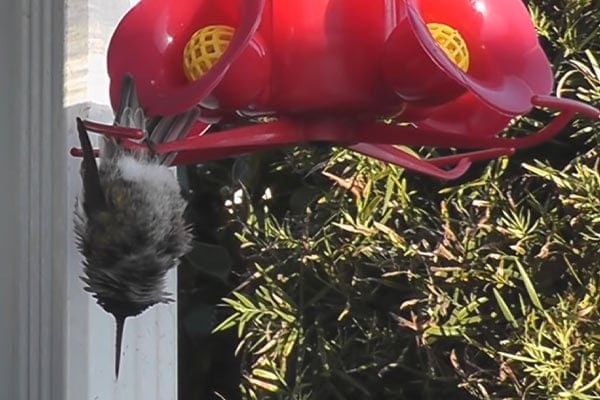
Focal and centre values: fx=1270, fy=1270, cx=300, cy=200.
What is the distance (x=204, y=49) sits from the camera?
1107 mm

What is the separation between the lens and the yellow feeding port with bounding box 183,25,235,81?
110 centimetres

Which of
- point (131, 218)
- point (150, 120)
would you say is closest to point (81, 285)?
point (131, 218)

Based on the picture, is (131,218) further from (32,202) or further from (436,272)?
(436,272)

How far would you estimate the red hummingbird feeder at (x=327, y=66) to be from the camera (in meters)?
1.08

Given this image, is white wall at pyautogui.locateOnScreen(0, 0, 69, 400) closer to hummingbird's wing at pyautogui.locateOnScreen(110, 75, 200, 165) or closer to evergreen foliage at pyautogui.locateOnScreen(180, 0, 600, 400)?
evergreen foliage at pyautogui.locateOnScreen(180, 0, 600, 400)

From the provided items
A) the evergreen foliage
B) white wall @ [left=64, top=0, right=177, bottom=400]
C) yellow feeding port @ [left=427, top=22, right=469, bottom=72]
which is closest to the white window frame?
white wall @ [left=64, top=0, right=177, bottom=400]

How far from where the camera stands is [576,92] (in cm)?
168

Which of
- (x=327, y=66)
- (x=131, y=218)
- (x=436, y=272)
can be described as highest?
(x=327, y=66)

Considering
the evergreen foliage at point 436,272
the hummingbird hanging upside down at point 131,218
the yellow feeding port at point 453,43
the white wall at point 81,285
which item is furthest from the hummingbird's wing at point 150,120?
the evergreen foliage at point 436,272

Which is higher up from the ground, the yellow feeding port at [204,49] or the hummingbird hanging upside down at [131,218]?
the yellow feeding port at [204,49]

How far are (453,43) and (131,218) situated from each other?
0.33m

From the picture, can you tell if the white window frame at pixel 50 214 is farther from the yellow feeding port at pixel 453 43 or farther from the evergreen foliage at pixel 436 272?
the yellow feeding port at pixel 453 43

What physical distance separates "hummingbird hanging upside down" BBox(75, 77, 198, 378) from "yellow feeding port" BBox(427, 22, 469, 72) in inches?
9.0

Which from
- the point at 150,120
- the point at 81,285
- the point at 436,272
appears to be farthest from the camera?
the point at 436,272
